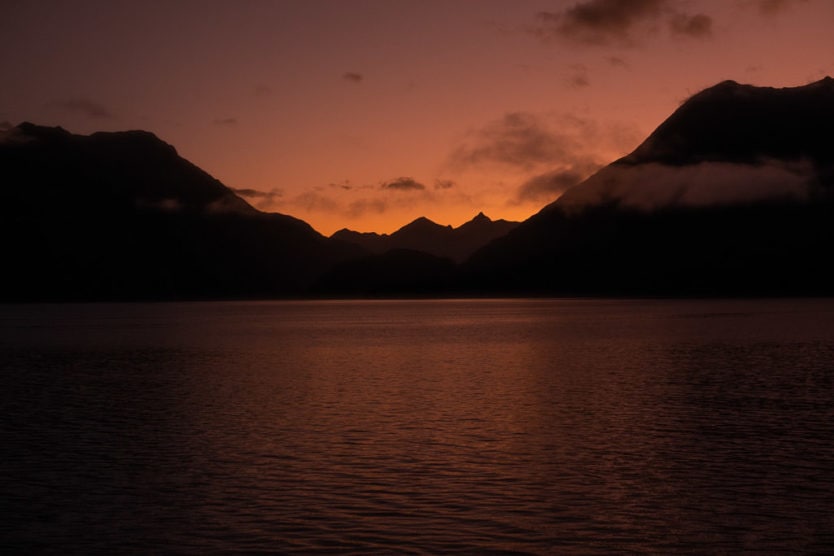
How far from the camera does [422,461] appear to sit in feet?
112

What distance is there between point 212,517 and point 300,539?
13.1 ft

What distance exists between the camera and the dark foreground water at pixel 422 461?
23859 mm

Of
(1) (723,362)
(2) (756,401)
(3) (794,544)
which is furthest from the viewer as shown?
(1) (723,362)

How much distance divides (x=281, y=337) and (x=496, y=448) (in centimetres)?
11004

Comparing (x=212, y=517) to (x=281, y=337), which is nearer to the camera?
(x=212, y=517)

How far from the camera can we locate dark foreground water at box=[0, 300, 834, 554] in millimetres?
23859

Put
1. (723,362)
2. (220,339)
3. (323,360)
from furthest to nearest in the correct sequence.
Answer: (220,339) → (323,360) → (723,362)

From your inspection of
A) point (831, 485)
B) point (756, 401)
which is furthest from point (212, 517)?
point (756, 401)

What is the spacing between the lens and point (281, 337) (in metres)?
144

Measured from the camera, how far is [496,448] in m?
37.0

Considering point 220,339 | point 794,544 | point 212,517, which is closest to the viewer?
point 794,544

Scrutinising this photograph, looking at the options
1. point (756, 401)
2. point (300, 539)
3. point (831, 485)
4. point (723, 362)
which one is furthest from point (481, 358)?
point (300, 539)

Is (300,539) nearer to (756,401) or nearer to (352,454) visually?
(352,454)

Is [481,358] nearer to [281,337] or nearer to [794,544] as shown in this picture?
[281,337]
